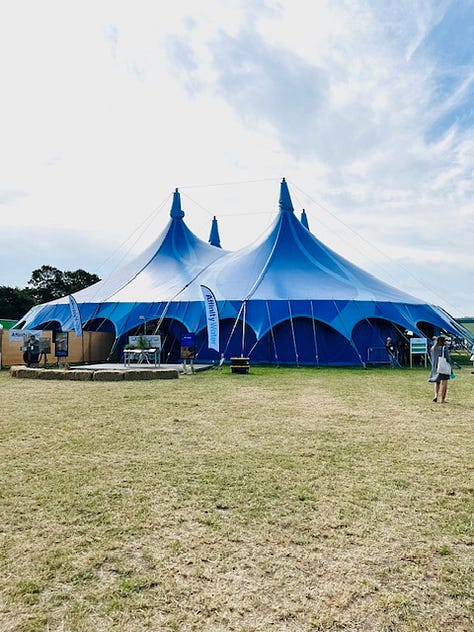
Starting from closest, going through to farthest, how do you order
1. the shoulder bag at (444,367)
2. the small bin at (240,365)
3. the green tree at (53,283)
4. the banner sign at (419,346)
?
the shoulder bag at (444,367) → the small bin at (240,365) → the banner sign at (419,346) → the green tree at (53,283)

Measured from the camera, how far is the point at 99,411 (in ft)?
20.3

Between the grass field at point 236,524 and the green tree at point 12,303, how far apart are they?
3420cm

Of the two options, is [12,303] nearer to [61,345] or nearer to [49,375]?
[61,345]

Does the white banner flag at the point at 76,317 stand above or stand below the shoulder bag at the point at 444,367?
above

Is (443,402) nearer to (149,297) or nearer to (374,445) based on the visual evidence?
(374,445)

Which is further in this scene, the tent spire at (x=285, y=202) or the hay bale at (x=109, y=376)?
the tent spire at (x=285, y=202)

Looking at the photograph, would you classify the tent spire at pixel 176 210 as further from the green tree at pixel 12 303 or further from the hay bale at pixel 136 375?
the green tree at pixel 12 303

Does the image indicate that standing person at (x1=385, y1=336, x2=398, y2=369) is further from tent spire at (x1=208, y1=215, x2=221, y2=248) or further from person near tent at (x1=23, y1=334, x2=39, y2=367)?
tent spire at (x1=208, y1=215, x2=221, y2=248)

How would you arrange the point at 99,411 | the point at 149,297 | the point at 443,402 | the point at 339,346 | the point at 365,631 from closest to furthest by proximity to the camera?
1. the point at 365,631
2. the point at 99,411
3. the point at 443,402
4. the point at 339,346
5. the point at 149,297

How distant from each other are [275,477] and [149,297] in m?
13.2

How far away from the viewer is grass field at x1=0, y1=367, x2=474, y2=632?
1858 mm

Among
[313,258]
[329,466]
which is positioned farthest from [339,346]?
[329,466]

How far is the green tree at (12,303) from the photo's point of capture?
36312 mm

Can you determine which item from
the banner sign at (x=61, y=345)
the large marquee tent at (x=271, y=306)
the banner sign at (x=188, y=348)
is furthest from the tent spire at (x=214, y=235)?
the banner sign at (x=188, y=348)
